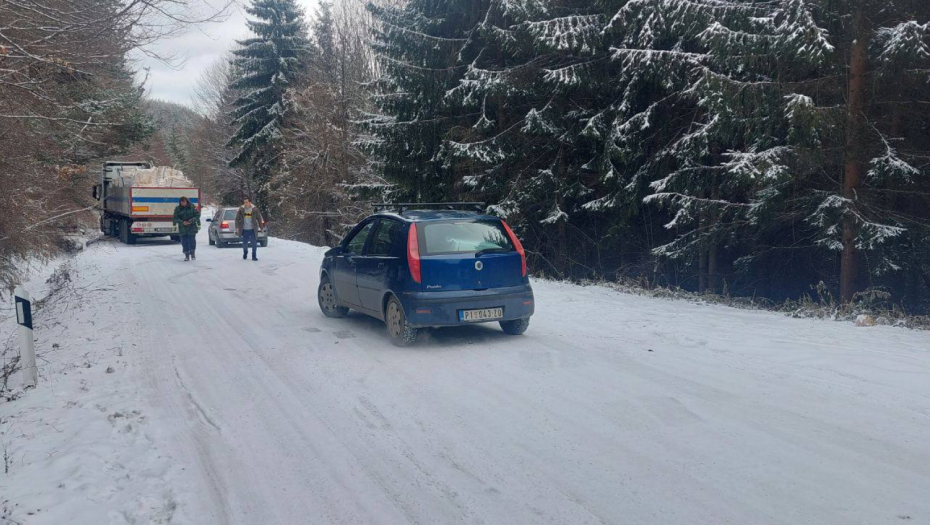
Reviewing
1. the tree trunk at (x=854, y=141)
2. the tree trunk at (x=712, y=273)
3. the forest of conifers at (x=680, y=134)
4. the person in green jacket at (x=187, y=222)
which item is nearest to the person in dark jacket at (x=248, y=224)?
the person in green jacket at (x=187, y=222)

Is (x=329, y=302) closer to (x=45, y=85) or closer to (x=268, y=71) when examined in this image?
(x=45, y=85)

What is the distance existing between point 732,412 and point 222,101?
57496mm

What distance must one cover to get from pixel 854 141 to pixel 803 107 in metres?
1.63

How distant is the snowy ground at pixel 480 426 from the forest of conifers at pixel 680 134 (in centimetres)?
412

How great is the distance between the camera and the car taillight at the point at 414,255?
834 centimetres

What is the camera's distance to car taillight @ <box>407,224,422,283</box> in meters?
8.34

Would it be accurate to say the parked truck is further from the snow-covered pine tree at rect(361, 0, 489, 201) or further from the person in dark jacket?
the snow-covered pine tree at rect(361, 0, 489, 201)

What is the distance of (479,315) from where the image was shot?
8.44 metres

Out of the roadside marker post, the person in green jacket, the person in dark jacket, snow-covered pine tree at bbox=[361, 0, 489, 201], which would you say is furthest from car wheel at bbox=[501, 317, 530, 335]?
the person in green jacket

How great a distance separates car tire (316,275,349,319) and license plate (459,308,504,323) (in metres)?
2.84

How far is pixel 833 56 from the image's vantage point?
11.8m

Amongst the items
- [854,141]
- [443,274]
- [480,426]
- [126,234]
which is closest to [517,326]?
[443,274]

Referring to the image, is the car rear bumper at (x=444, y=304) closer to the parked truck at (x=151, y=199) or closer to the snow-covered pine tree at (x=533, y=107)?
the snow-covered pine tree at (x=533, y=107)

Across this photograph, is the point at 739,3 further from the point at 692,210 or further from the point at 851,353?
the point at 851,353
